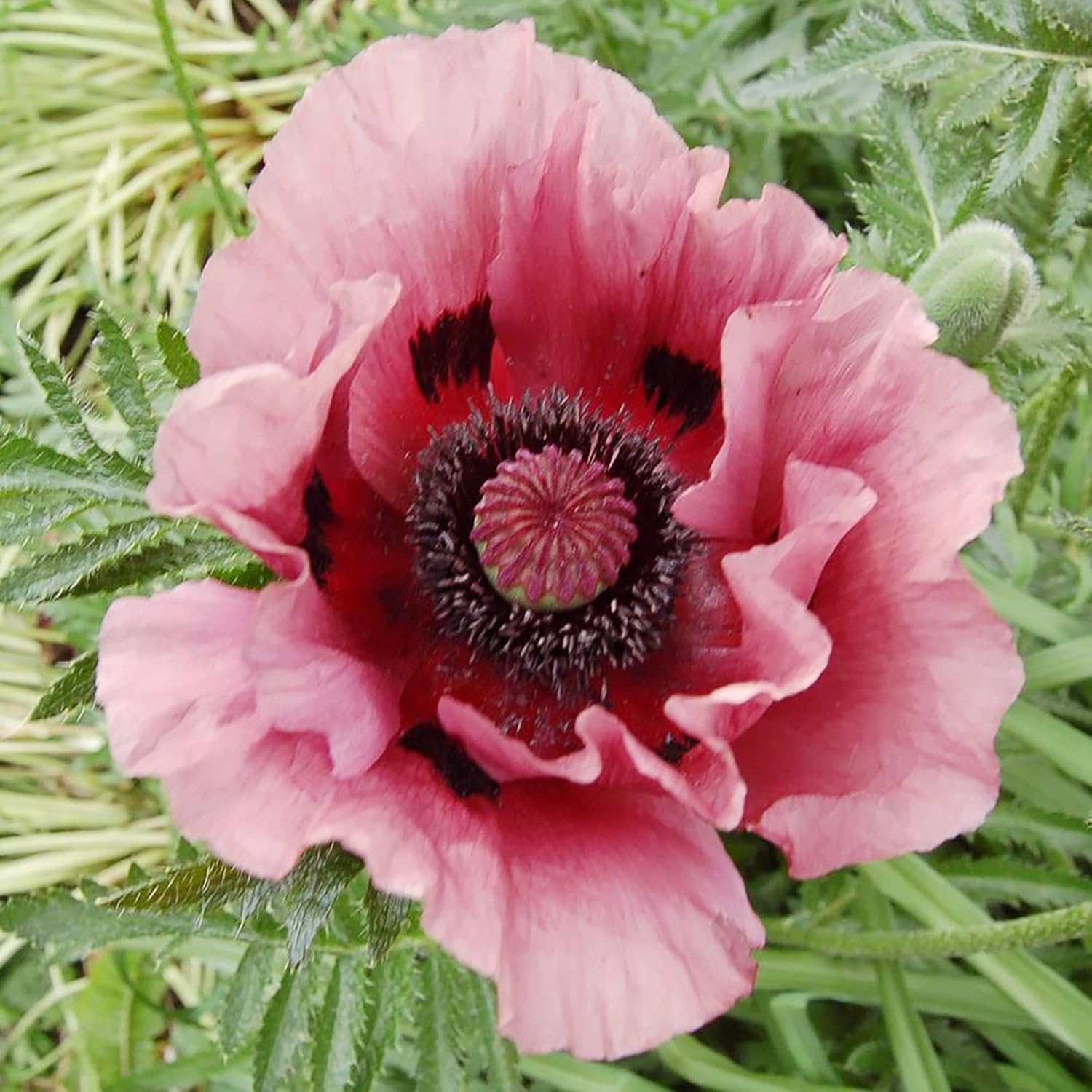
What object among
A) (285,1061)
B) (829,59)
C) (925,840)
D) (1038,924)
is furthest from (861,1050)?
(829,59)

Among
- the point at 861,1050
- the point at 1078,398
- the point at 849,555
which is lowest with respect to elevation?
the point at 861,1050

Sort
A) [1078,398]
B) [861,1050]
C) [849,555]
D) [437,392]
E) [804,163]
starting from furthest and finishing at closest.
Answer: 1. [804,163]
2. [1078,398]
3. [861,1050]
4. [437,392]
5. [849,555]

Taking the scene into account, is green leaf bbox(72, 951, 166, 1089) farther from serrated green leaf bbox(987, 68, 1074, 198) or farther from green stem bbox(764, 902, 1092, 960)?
serrated green leaf bbox(987, 68, 1074, 198)

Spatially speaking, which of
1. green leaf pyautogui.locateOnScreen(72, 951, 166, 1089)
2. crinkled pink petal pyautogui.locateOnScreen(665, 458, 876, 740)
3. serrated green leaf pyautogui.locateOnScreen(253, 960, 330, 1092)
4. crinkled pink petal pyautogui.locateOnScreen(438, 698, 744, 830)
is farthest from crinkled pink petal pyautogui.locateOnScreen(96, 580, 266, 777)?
green leaf pyautogui.locateOnScreen(72, 951, 166, 1089)

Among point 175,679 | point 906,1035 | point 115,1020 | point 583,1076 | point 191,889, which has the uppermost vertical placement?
point 175,679

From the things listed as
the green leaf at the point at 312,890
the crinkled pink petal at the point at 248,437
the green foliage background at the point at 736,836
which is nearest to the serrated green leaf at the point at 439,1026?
the green foliage background at the point at 736,836

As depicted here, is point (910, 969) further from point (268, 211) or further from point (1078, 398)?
point (268, 211)

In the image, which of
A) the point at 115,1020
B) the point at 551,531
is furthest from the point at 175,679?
the point at 115,1020

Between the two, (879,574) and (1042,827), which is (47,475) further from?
(1042,827)
